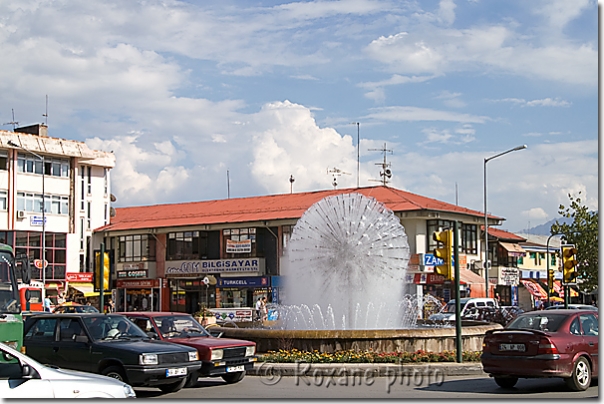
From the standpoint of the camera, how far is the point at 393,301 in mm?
22406

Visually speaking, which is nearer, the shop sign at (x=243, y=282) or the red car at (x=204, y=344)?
the red car at (x=204, y=344)

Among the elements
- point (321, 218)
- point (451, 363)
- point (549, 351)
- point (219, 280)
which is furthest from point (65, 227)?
point (549, 351)

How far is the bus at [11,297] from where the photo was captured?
14125 millimetres

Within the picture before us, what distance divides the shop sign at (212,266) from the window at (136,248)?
7.49ft

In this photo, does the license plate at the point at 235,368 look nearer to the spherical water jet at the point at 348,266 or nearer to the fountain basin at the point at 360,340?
the fountain basin at the point at 360,340

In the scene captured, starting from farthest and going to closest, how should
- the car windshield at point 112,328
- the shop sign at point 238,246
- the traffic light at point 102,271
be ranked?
the shop sign at point 238,246
the traffic light at point 102,271
the car windshield at point 112,328

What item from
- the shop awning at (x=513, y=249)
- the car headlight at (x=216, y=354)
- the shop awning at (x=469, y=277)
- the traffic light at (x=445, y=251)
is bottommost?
the car headlight at (x=216, y=354)

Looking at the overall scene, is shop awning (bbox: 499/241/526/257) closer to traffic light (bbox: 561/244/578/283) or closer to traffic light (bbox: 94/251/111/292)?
traffic light (bbox: 561/244/578/283)

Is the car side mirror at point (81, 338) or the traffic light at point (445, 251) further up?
the traffic light at point (445, 251)

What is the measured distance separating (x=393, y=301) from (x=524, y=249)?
175ft

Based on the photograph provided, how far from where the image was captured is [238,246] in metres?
60.2

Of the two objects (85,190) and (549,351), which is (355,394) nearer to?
(549,351)

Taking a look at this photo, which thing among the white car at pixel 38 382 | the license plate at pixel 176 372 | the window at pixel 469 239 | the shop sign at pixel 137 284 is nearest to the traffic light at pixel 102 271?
the license plate at pixel 176 372

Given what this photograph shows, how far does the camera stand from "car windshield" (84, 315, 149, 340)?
1526 cm
